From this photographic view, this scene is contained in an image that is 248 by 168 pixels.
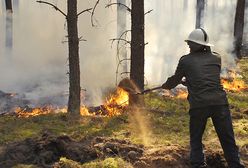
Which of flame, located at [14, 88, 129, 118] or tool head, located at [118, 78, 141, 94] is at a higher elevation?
tool head, located at [118, 78, 141, 94]

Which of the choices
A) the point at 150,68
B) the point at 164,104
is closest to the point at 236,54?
the point at 150,68

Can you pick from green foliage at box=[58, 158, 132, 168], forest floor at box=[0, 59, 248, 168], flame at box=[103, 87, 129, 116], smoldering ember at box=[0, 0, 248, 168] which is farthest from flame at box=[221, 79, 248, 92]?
green foliage at box=[58, 158, 132, 168]

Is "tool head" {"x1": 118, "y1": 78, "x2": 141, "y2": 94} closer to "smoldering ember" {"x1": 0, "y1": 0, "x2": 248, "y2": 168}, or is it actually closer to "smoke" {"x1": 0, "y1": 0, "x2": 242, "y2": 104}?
"smoldering ember" {"x1": 0, "y1": 0, "x2": 248, "y2": 168}

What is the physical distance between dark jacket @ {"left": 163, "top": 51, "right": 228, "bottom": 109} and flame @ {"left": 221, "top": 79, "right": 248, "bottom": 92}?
1001 centimetres

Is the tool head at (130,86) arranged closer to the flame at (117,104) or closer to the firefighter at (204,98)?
the flame at (117,104)

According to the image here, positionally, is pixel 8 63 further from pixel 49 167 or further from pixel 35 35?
pixel 49 167

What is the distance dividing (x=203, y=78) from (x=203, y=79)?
0.05 feet

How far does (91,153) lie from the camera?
790 cm

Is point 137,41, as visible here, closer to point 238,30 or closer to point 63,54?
point 238,30

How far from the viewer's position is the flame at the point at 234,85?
54.9 feet

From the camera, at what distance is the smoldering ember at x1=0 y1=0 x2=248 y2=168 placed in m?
6.76

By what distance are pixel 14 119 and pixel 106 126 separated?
266cm

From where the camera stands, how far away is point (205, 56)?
6719 millimetres

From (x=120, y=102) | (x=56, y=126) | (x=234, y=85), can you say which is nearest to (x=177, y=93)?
(x=234, y=85)
